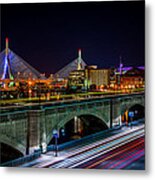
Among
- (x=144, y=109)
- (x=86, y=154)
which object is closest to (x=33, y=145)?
(x=86, y=154)

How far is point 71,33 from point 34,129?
960mm

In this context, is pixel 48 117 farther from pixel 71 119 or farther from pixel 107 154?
pixel 107 154

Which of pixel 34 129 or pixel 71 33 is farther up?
pixel 71 33

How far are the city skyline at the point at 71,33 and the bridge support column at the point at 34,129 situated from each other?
0.41 metres

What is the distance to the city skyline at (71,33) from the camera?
13.3 feet

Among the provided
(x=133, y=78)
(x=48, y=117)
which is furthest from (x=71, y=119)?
(x=133, y=78)

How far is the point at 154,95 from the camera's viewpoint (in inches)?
154

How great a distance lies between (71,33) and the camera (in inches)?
164

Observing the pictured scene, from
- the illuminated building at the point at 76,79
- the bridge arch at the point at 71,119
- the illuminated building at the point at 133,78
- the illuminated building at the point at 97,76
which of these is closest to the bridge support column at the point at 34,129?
the bridge arch at the point at 71,119

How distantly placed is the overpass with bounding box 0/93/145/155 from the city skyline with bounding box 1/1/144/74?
349 millimetres

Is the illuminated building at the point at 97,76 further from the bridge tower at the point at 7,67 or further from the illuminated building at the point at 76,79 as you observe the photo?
the bridge tower at the point at 7,67

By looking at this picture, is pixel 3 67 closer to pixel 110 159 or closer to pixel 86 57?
pixel 86 57

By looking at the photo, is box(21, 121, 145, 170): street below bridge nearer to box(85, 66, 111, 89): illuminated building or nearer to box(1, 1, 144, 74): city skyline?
box(85, 66, 111, 89): illuminated building

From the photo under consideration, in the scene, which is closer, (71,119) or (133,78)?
(133,78)
